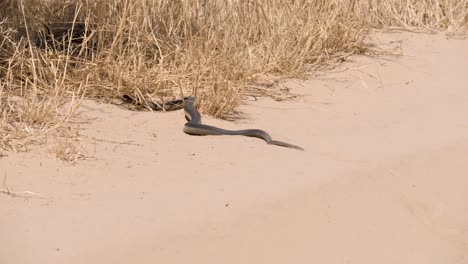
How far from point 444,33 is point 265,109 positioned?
144 inches

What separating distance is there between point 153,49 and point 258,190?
257 cm

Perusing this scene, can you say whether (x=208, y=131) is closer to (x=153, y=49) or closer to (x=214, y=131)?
(x=214, y=131)

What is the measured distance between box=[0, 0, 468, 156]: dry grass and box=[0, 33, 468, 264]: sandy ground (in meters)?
Answer: 0.26

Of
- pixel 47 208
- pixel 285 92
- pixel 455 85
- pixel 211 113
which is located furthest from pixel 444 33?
pixel 47 208

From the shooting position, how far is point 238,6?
8773mm

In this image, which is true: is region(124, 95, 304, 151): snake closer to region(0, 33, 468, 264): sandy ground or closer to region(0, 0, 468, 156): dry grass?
region(0, 33, 468, 264): sandy ground

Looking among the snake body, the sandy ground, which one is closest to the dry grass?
the sandy ground

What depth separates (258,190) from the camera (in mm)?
5516

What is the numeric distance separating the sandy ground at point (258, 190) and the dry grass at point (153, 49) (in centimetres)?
26

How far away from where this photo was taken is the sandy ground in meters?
4.77

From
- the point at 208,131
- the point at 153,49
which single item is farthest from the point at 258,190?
the point at 153,49

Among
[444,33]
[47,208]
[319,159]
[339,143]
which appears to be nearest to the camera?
[47,208]

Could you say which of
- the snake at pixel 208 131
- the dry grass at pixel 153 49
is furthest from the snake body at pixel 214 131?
the dry grass at pixel 153 49

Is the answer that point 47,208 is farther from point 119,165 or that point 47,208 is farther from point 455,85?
point 455,85
